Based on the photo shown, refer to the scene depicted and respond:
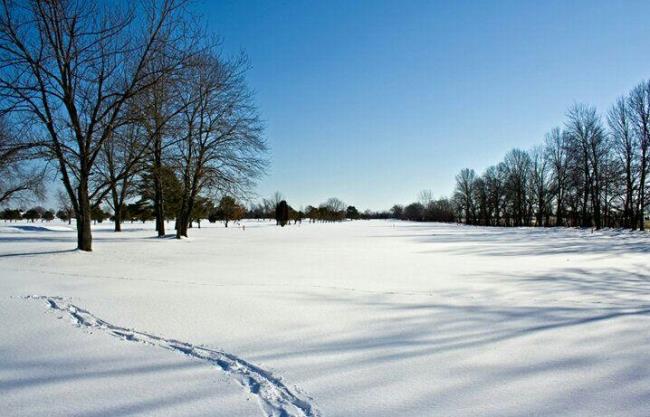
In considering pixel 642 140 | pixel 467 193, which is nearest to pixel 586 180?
pixel 642 140

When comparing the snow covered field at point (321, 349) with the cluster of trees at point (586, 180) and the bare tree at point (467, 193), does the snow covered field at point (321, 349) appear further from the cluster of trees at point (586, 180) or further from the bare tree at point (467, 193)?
the bare tree at point (467, 193)

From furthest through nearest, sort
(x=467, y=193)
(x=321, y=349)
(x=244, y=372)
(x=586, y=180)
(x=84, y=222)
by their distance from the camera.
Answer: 1. (x=467, y=193)
2. (x=586, y=180)
3. (x=84, y=222)
4. (x=321, y=349)
5. (x=244, y=372)

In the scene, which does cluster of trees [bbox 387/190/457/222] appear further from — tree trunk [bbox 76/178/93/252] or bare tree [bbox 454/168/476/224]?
tree trunk [bbox 76/178/93/252]

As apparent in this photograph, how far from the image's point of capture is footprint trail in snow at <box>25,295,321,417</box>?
108 inches

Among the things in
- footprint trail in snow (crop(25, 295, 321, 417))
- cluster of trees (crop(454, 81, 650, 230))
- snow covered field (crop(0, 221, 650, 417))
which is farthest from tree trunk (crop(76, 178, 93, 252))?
cluster of trees (crop(454, 81, 650, 230))

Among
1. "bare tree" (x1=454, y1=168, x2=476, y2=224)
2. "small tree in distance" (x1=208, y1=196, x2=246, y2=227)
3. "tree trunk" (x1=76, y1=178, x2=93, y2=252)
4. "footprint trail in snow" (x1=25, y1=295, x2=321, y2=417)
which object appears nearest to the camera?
"footprint trail in snow" (x1=25, y1=295, x2=321, y2=417)

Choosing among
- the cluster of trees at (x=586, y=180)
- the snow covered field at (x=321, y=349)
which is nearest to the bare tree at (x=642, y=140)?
the cluster of trees at (x=586, y=180)

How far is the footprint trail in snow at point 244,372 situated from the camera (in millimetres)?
2738

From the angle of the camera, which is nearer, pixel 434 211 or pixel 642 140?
pixel 642 140

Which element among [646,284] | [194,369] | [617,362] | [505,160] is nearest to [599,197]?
[505,160]

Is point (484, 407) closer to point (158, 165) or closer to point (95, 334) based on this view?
point (95, 334)

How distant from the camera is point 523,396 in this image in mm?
2889

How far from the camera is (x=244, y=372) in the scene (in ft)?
10.9

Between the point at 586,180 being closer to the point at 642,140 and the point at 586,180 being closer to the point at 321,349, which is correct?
the point at 642,140
